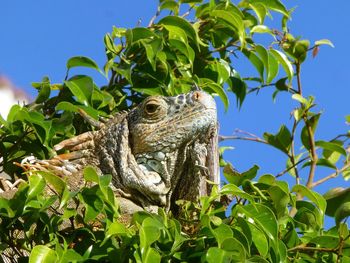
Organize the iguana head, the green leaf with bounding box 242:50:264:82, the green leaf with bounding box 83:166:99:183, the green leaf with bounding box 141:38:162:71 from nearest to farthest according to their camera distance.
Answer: the green leaf with bounding box 83:166:99:183 → the iguana head → the green leaf with bounding box 141:38:162:71 → the green leaf with bounding box 242:50:264:82

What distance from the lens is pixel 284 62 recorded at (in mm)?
6691

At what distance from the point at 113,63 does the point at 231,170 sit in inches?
45.0

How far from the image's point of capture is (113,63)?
654 cm

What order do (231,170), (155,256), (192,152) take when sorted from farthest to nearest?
(192,152) → (231,170) → (155,256)

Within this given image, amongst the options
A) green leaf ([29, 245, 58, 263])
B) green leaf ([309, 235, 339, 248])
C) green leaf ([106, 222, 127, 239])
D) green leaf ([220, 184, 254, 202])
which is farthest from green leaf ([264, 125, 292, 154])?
green leaf ([29, 245, 58, 263])

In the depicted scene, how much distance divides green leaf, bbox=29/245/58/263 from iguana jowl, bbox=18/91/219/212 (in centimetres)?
115

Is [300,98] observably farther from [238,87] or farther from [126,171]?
[126,171]

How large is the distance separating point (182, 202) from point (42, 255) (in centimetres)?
118

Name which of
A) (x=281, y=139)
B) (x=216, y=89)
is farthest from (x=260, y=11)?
(x=281, y=139)

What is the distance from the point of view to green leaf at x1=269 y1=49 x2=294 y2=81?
6.69 metres

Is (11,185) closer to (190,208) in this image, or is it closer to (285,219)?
(190,208)

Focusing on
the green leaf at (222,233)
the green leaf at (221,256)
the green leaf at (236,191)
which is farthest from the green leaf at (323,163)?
the green leaf at (221,256)

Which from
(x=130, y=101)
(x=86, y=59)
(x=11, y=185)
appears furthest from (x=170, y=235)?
(x=130, y=101)

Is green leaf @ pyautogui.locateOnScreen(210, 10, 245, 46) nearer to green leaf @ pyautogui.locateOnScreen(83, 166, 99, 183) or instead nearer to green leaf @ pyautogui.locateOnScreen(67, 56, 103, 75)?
green leaf @ pyautogui.locateOnScreen(67, 56, 103, 75)
